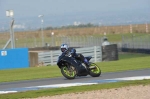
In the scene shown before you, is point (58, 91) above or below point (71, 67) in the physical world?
below

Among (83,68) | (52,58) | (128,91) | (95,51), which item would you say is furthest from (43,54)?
(128,91)

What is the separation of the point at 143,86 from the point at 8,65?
19.1m

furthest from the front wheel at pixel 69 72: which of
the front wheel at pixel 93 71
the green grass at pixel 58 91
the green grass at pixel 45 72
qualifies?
the green grass at pixel 58 91

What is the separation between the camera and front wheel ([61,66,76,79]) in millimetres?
20609

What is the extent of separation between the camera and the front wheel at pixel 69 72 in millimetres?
20609

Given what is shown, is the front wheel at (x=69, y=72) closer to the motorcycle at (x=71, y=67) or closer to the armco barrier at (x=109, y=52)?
the motorcycle at (x=71, y=67)

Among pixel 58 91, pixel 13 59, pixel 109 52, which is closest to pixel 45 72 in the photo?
pixel 13 59

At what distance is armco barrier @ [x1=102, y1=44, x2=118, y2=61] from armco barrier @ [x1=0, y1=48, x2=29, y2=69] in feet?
15.9

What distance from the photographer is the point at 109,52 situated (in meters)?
34.6

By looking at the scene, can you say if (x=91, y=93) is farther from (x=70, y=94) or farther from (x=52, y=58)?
(x=52, y=58)

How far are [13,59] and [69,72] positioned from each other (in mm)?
13696

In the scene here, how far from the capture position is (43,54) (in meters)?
34.8

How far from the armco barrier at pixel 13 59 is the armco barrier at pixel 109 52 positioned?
4.85m

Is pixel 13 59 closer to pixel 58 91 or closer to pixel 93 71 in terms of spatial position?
pixel 93 71
